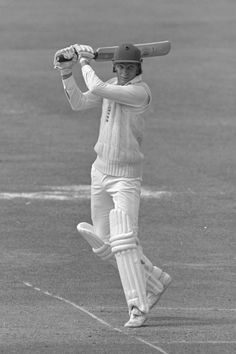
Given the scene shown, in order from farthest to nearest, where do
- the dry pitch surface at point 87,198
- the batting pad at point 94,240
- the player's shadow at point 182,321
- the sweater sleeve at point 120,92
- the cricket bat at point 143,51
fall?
the cricket bat at point 143,51 → the batting pad at point 94,240 → the sweater sleeve at point 120,92 → the player's shadow at point 182,321 → the dry pitch surface at point 87,198

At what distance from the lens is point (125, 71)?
38.4 feet

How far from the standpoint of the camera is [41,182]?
2039 centimetres

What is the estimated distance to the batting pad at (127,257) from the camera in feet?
37.0

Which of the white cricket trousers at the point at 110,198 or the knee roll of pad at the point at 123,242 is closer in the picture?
the knee roll of pad at the point at 123,242

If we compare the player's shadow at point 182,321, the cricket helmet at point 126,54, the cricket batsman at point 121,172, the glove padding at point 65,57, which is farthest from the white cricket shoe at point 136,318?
the glove padding at point 65,57

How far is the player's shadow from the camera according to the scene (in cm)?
1127

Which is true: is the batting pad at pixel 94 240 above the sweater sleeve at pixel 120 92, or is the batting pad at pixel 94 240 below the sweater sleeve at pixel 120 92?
below

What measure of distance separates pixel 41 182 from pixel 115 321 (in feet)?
30.1

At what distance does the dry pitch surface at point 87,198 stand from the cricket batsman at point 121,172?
0.40 meters

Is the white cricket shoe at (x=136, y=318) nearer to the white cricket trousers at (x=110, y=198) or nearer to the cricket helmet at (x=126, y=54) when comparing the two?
the white cricket trousers at (x=110, y=198)

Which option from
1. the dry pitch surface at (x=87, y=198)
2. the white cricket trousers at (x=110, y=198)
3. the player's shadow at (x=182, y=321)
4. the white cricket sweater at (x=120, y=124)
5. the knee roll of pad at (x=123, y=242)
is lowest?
the dry pitch surface at (x=87, y=198)

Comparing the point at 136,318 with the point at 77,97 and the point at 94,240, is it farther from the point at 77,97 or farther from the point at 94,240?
the point at 77,97

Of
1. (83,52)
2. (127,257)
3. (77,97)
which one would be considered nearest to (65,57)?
(83,52)

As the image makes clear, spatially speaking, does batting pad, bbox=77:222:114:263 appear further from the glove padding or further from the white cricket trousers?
the glove padding
